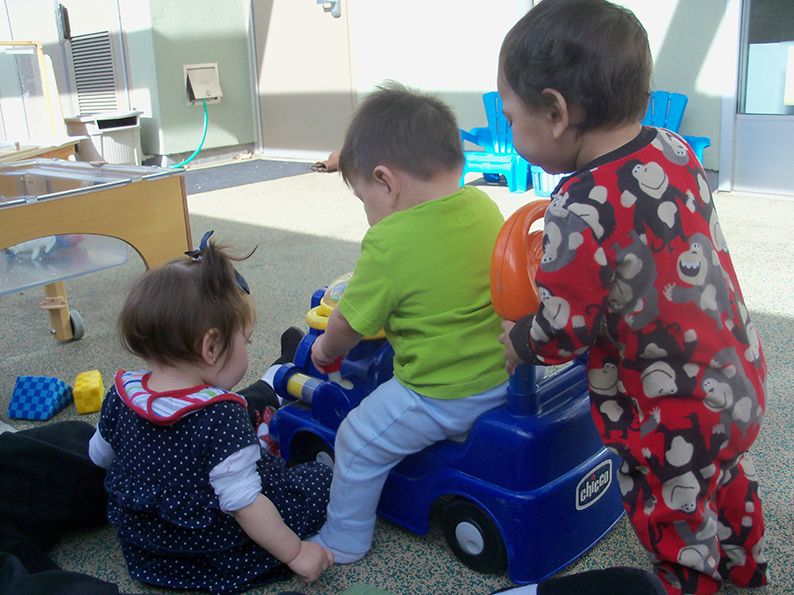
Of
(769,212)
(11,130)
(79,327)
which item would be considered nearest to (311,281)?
(79,327)

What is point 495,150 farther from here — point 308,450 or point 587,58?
point 587,58

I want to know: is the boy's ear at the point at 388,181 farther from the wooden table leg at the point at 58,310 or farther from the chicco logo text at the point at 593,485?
the wooden table leg at the point at 58,310

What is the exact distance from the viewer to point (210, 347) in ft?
3.06

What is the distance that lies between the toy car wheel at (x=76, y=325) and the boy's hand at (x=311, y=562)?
3.86 ft

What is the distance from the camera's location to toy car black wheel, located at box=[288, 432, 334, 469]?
3.81 feet

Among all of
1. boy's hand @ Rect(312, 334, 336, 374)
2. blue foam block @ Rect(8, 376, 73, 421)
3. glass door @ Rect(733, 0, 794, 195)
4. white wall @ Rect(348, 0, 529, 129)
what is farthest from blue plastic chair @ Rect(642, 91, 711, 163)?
blue foam block @ Rect(8, 376, 73, 421)

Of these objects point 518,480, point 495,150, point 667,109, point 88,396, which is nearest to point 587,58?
point 518,480

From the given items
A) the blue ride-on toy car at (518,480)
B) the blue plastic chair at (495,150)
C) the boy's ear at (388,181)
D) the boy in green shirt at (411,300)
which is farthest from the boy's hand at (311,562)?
the blue plastic chair at (495,150)

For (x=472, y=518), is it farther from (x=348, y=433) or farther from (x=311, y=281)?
(x=311, y=281)

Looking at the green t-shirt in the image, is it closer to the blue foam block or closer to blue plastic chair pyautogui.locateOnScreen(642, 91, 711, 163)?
the blue foam block

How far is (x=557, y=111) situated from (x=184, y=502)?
0.68 metres

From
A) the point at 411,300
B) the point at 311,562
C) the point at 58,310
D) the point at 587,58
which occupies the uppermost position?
the point at 587,58

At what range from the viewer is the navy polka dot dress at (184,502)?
0.90 m

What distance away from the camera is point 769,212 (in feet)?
9.12
